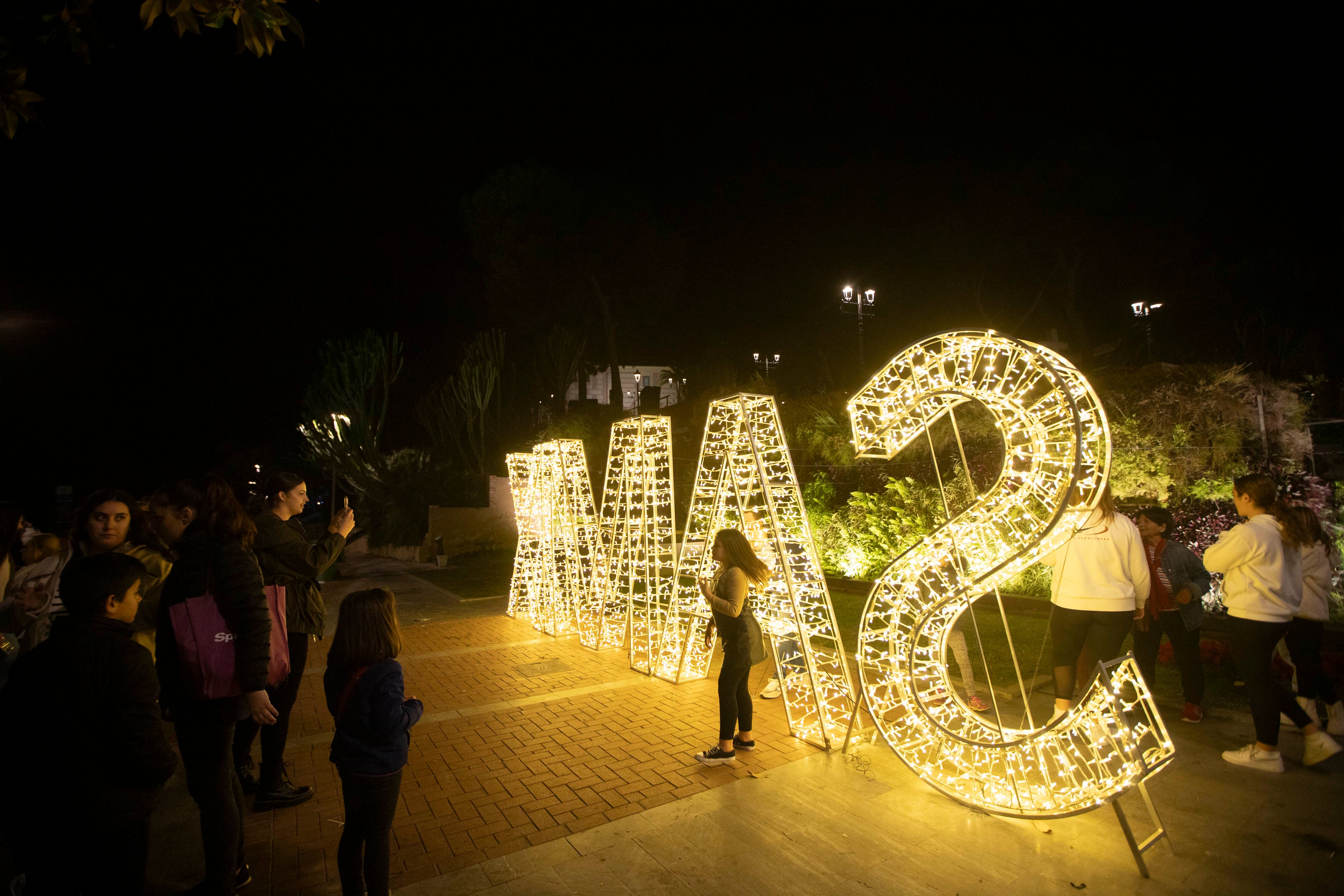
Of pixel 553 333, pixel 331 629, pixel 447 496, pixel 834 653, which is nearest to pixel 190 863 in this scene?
pixel 834 653

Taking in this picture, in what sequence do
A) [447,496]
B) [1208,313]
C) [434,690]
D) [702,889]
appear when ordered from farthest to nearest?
[447,496] → [1208,313] → [434,690] → [702,889]

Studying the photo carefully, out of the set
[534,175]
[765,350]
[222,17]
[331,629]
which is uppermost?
[534,175]

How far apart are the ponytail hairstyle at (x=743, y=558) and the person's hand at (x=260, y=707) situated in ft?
8.41

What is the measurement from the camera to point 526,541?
9000 mm

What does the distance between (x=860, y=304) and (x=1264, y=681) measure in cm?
1562

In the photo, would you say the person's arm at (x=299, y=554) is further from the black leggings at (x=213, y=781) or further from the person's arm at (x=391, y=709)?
the person's arm at (x=391, y=709)

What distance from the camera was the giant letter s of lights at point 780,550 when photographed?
4484 mm

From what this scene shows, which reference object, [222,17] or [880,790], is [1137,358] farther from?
[222,17]

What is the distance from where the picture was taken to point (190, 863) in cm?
320

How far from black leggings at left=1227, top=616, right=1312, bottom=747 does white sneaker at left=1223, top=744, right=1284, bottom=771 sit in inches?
2.3

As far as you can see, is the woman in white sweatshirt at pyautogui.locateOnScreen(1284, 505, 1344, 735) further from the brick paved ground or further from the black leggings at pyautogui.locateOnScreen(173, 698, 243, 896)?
the black leggings at pyautogui.locateOnScreen(173, 698, 243, 896)

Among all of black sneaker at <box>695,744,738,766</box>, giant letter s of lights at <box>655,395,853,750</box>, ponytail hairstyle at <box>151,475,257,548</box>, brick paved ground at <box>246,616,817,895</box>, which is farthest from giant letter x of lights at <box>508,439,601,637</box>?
ponytail hairstyle at <box>151,475,257,548</box>

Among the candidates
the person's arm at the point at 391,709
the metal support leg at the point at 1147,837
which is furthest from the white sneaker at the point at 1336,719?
the person's arm at the point at 391,709

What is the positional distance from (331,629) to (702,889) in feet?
25.4
